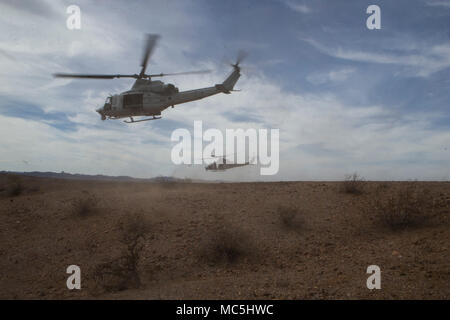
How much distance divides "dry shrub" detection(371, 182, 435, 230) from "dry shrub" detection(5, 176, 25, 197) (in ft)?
57.7

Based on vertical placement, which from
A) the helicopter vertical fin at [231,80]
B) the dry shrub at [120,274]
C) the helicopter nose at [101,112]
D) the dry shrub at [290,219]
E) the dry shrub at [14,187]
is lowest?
the dry shrub at [120,274]

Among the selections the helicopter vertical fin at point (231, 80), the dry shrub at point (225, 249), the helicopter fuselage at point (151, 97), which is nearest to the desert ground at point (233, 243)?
the dry shrub at point (225, 249)

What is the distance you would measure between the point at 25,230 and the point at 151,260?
5963 mm

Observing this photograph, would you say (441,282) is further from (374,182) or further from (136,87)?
(136,87)

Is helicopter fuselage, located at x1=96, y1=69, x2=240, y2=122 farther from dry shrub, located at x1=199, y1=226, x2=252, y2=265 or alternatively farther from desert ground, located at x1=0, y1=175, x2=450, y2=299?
dry shrub, located at x1=199, y1=226, x2=252, y2=265

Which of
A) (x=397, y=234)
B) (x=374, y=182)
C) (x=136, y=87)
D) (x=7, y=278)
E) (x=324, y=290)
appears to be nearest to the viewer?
(x=324, y=290)

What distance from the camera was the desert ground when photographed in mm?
6801

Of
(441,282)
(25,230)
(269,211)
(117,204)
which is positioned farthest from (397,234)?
(25,230)

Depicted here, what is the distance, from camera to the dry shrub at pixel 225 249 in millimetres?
8883

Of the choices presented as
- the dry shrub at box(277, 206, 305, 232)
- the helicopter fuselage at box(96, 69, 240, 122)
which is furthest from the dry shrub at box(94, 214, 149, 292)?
the helicopter fuselage at box(96, 69, 240, 122)

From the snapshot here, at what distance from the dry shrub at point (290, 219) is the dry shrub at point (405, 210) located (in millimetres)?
2747

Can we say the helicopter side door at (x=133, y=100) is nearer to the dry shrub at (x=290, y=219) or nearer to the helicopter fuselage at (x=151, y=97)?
the helicopter fuselage at (x=151, y=97)

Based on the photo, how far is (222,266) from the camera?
28.2 feet
